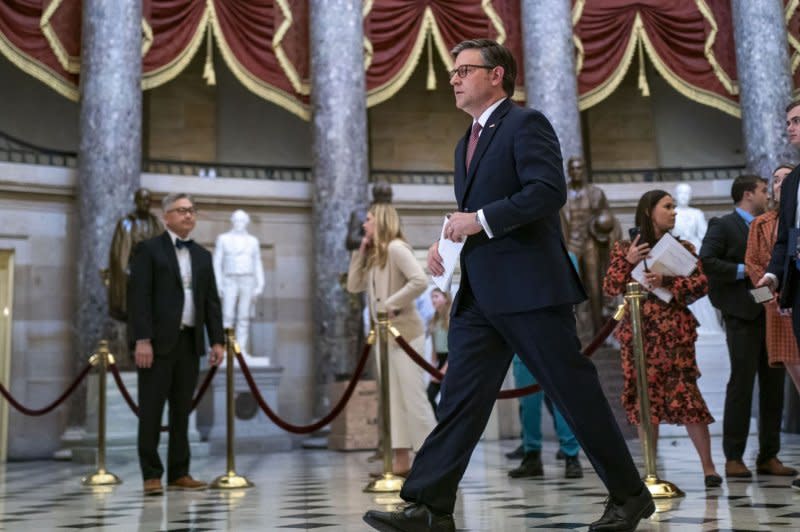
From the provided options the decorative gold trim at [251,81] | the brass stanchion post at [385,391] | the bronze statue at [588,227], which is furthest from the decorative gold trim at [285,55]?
the brass stanchion post at [385,391]

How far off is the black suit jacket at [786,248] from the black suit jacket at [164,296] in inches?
131

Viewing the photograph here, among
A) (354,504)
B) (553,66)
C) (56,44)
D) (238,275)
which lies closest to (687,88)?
(553,66)

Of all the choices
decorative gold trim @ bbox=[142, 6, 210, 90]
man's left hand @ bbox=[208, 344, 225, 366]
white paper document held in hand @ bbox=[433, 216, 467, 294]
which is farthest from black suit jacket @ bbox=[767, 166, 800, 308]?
decorative gold trim @ bbox=[142, 6, 210, 90]

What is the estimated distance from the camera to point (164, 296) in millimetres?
5656

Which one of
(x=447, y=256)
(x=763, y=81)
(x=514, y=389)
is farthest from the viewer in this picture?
(x=763, y=81)

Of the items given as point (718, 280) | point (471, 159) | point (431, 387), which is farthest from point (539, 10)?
point (471, 159)

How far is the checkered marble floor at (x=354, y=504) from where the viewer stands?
3.52 meters

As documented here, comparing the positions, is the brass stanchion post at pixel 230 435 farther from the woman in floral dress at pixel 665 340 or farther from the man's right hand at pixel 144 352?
the woman in floral dress at pixel 665 340

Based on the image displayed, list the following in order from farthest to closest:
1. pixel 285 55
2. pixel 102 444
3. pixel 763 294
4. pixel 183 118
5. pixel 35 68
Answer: pixel 183 118, pixel 285 55, pixel 35 68, pixel 102 444, pixel 763 294

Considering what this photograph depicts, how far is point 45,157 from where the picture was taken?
13.3m

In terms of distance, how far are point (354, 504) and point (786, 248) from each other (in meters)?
2.20

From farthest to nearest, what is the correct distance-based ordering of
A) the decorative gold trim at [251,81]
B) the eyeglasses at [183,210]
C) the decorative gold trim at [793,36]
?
1. the decorative gold trim at [793,36]
2. the decorative gold trim at [251,81]
3. the eyeglasses at [183,210]

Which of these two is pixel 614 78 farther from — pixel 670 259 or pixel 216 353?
pixel 670 259

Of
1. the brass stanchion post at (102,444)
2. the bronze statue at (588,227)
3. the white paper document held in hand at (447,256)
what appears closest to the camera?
the white paper document held in hand at (447,256)
